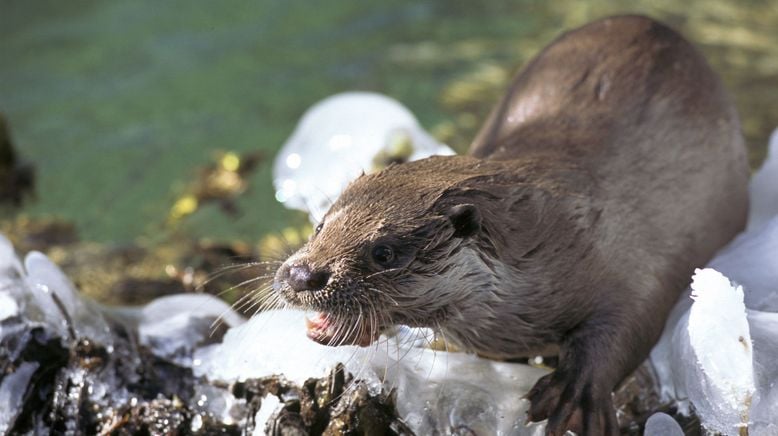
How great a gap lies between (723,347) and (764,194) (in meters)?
1.38

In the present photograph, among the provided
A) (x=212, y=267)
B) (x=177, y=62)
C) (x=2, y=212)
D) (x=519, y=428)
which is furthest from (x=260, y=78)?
(x=519, y=428)

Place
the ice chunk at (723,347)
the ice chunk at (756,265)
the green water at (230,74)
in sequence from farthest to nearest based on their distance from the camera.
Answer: the green water at (230,74), the ice chunk at (756,265), the ice chunk at (723,347)

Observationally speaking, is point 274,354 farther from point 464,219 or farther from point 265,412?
point 464,219

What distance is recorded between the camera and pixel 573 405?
2.38m

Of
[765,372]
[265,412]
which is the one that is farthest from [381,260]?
[765,372]

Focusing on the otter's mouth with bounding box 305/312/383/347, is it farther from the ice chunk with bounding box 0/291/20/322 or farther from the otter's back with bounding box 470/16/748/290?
the ice chunk with bounding box 0/291/20/322

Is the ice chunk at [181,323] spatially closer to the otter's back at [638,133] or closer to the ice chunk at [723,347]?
the otter's back at [638,133]

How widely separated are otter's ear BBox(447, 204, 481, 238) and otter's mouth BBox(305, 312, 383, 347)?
28 centimetres

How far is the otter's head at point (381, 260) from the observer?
225 centimetres

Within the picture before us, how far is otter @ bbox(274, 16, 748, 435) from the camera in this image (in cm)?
231

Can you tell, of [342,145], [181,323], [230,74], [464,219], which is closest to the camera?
[464,219]

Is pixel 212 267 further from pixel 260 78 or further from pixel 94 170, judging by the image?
pixel 260 78

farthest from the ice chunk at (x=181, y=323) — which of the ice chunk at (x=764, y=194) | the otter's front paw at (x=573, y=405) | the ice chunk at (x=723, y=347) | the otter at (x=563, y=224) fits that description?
the ice chunk at (x=764, y=194)

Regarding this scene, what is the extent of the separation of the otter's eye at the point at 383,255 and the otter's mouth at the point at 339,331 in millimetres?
137
